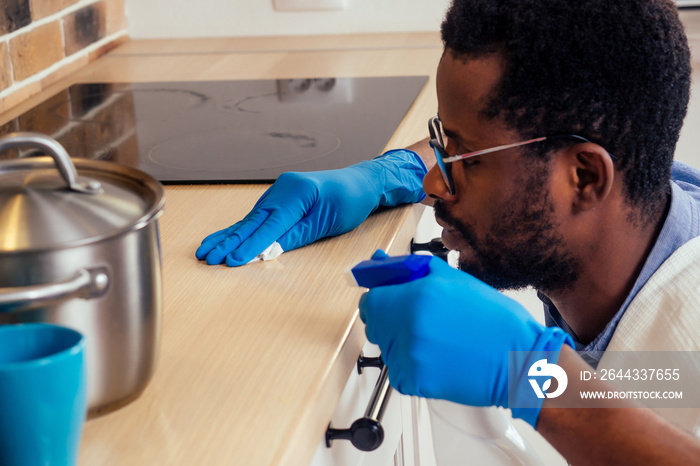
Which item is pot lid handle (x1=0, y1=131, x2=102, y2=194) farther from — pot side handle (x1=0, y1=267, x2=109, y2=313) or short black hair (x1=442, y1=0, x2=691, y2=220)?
short black hair (x1=442, y1=0, x2=691, y2=220)

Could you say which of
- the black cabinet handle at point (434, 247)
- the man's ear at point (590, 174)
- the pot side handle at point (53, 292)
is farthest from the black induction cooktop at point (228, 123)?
the pot side handle at point (53, 292)

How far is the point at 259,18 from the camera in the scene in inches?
84.3

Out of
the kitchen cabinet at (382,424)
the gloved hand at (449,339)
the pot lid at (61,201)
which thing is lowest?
the kitchen cabinet at (382,424)

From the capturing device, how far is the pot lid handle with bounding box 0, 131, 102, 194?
1.77 feet

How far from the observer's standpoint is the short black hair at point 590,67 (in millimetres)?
844

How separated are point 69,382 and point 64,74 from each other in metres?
1.50

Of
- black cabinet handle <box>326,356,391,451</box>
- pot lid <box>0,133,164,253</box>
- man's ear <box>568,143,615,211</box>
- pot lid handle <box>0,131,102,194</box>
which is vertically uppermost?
pot lid handle <box>0,131,102,194</box>

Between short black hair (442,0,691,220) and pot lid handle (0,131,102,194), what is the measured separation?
49cm

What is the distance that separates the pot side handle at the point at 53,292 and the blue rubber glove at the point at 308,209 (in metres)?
0.36

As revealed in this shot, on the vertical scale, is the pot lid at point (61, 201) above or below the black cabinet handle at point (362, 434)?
above

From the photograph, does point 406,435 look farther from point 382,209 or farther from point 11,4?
point 11,4

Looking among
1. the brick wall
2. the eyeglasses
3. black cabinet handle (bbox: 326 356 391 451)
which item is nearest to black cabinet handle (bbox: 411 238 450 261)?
the eyeglasses

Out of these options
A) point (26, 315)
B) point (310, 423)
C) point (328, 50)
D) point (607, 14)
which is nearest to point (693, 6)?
point (328, 50)

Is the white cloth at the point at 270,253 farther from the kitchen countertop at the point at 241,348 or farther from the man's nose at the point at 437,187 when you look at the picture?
the man's nose at the point at 437,187
